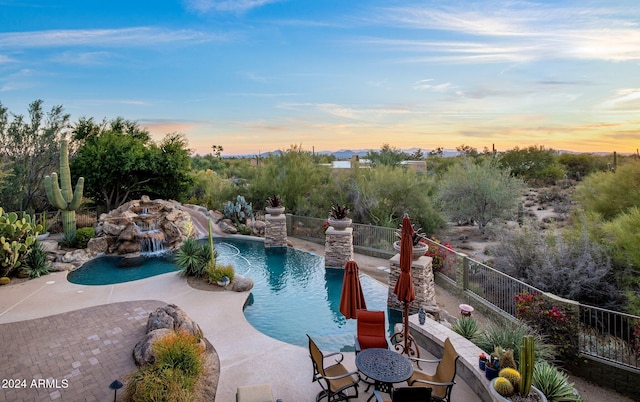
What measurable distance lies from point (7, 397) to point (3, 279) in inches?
310

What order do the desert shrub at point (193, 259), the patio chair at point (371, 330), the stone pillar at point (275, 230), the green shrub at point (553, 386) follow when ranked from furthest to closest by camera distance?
the stone pillar at point (275, 230)
the desert shrub at point (193, 259)
the patio chair at point (371, 330)
the green shrub at point (553, 386)

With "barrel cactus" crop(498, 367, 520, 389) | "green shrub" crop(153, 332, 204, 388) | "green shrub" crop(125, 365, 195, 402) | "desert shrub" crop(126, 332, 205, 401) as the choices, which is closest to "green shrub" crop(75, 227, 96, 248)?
"desert shrub" crop(126, 332, 205, 401)

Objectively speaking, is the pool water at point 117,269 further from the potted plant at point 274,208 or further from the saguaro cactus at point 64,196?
the potted plant at point 274,208

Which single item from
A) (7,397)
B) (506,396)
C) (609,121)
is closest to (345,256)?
(506,396)

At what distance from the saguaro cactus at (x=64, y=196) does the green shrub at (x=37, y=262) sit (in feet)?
9.92

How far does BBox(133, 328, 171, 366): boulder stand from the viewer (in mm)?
6438

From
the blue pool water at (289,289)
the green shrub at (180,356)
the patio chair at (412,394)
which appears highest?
the patio chair at (412,394)

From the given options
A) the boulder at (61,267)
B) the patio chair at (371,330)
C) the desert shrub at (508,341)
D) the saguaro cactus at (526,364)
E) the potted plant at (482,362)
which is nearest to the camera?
the saguaro cactus at (526,364)

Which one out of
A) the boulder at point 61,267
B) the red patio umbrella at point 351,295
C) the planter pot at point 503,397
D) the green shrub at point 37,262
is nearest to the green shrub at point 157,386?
the red patio umbrella at point 351,295

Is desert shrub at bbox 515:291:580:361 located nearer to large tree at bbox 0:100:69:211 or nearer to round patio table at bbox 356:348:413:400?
round patio table at bbox 356:348:413:400

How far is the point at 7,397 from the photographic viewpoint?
5.61m

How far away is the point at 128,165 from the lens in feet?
65.4

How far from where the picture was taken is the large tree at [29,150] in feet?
61.5

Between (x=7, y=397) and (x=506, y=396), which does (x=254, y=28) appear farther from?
(x=506, y=396)
